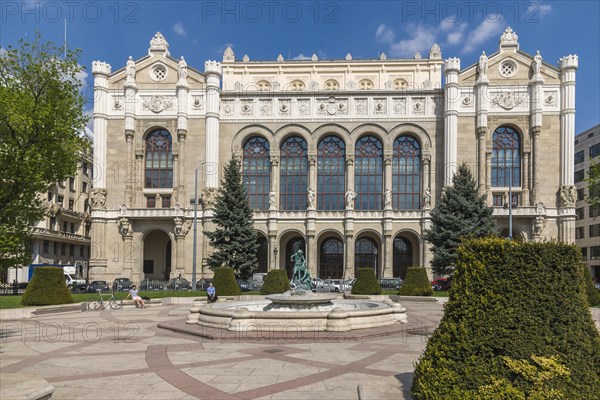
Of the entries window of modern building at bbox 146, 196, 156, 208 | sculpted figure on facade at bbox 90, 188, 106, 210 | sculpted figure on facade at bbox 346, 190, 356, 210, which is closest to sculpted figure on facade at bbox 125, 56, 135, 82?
sculpted figure on facade at bbox 90, 188, 106, 210

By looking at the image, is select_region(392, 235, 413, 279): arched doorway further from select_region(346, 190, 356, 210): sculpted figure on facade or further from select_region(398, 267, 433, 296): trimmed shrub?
select_region(398, 267, 433, 296): trimmed shrub

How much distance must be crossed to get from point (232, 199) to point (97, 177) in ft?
56.4

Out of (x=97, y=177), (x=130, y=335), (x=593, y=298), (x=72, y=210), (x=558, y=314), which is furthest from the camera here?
(x=72, y=210)

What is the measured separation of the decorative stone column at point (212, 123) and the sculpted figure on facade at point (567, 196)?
1303 inches

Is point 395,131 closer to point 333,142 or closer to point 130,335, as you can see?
point 333,142

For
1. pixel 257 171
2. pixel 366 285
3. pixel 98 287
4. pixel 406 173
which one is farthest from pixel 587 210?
pixel 98 287

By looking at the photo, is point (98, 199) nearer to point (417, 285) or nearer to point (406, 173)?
point (406, 173)

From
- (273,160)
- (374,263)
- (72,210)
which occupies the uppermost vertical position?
(273,160)

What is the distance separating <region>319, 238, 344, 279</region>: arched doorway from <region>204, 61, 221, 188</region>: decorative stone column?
44.8 feet

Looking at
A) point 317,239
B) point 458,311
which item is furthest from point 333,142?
point 458,311

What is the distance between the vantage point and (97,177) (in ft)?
164

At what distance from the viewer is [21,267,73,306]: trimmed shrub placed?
944 inches

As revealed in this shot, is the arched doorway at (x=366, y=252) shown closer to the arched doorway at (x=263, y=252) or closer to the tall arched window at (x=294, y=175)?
the tall arched window at (x=294, y=175)

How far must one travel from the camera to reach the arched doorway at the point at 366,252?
173 ft
